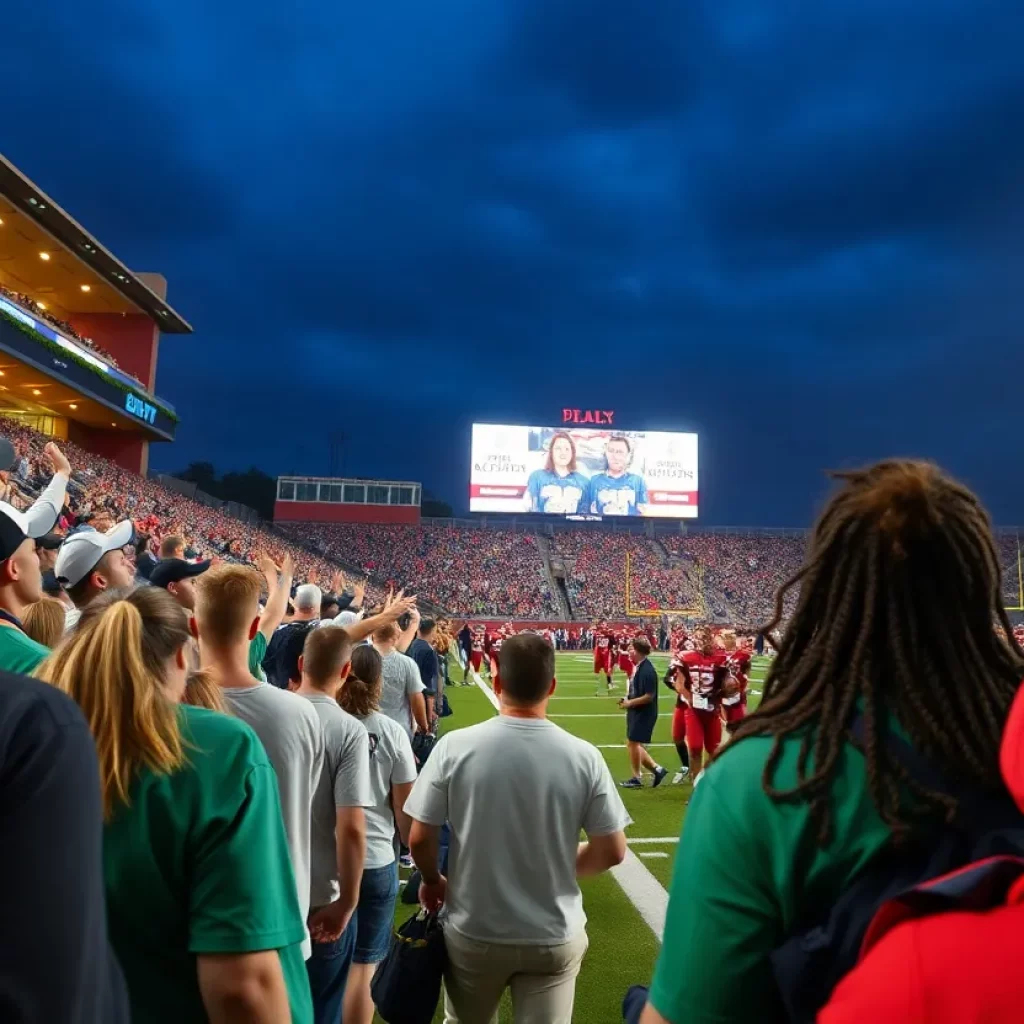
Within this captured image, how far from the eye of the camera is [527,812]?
2826mm

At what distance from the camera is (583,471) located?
46.0 metres

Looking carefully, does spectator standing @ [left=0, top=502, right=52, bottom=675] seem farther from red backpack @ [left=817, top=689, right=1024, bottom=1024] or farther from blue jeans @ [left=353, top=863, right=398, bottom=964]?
red backpack @ [left=817, top=689, right=1024, bottom=1024]

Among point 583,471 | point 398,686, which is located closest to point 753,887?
point 398,686

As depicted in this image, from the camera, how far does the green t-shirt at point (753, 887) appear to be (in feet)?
3.67

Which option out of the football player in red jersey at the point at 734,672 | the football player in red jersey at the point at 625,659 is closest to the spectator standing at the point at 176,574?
the football player in red jersey at the point at 734,672

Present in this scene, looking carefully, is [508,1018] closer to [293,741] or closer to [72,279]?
[293,741]

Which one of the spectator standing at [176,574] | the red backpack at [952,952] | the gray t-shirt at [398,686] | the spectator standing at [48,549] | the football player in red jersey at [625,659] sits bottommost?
the football player in red jersey at [625,659]

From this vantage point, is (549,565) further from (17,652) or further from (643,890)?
(17,652)

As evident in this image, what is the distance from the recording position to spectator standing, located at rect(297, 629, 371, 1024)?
3078mm

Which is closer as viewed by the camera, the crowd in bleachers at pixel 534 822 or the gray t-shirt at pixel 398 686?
the crowd in bleachers at pixel 534 822

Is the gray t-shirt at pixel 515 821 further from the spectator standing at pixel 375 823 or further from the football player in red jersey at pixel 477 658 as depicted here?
the football player in red jersey at pixel 477 658

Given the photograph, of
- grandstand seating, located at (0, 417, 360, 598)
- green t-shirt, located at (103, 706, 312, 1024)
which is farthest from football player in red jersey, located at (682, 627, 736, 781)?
grandstand seating, located at (0, 417, 360, 598)

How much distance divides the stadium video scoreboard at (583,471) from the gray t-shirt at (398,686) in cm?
3895

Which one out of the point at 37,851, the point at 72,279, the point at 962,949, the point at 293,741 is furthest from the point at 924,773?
the point at 72,279
